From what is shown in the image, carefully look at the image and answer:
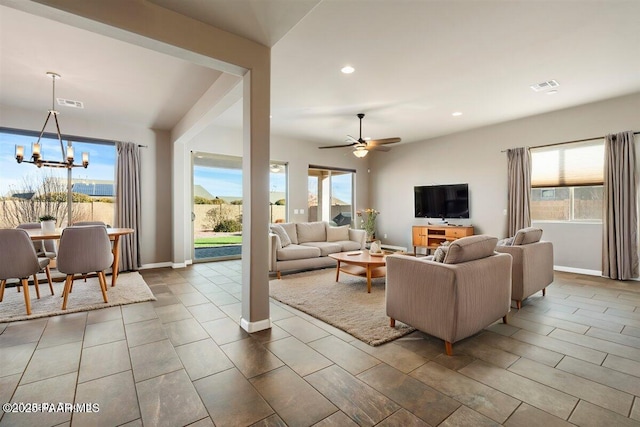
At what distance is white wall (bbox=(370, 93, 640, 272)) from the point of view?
4.87m

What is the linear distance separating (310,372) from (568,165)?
5.87m

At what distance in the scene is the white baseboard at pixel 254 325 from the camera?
273cm

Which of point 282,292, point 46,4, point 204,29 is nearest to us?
point 46,4

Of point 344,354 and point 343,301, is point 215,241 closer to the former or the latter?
point 343,301

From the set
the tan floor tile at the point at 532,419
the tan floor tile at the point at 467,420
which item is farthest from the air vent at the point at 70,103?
the tan floor tile at the point at 532,419

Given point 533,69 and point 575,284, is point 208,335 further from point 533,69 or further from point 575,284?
point 575,284

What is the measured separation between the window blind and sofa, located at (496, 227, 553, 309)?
237cm

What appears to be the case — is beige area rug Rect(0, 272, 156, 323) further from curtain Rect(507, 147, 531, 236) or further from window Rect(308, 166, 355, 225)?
curtain Rect(507, 147, 531, 236)

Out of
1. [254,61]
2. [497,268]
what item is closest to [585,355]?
[497,268]

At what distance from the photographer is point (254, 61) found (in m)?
2.76

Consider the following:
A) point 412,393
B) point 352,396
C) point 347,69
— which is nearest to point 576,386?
point 412,393

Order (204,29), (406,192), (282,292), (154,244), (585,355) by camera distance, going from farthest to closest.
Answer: (406,192)
(154,244)
(282,292)
(204,29)
(585,355)

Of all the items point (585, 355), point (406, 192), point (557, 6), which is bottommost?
point (585, 355)

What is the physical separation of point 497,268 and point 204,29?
3.29m
